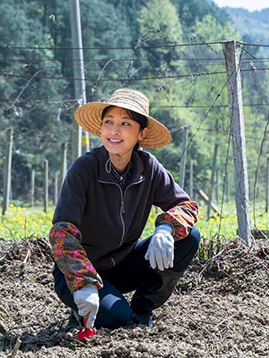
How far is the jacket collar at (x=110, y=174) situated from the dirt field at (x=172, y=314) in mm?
749

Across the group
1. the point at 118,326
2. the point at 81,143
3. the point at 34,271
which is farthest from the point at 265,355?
the point at 81,143

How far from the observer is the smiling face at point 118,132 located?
297cm

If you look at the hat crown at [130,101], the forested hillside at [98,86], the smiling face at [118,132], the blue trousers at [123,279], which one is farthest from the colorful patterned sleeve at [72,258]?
the forested hillside at [98,86]

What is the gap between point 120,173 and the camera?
3.10 m

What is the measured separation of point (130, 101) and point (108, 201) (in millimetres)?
516

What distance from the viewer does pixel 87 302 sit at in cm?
259

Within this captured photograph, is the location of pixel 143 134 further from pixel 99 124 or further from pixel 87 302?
pixel 87 302

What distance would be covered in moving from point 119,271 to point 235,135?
1.92 meters

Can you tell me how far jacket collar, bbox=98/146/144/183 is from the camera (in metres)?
2.99

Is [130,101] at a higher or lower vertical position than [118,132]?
higher

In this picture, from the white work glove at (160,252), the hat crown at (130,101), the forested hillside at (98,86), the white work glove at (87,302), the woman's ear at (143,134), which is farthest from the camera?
the forested hillside at (98,86)

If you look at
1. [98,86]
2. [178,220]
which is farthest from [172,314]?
[98,86]

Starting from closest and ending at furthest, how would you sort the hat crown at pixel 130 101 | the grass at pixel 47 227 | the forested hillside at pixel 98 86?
the hat crown at pixel 130 101 < the grass at pixel 47 227 < the forested hillside at pixel 98 86

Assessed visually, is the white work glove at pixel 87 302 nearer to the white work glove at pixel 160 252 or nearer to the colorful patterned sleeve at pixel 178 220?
the white work glove at pixel 160 252
